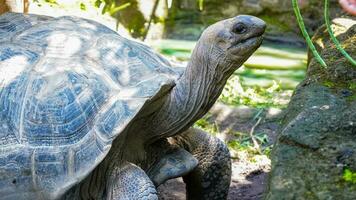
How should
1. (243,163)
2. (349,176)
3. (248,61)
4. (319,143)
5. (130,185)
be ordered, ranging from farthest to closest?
1. (248,61)
2. (243,163)
3. (130,185)
4. (319,143)
5. (349,176)

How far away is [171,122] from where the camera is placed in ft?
10.1

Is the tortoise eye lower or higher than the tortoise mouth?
higher

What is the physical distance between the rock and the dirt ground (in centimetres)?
44

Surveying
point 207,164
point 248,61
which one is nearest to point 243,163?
point 207,164

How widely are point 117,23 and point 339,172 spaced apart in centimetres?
623

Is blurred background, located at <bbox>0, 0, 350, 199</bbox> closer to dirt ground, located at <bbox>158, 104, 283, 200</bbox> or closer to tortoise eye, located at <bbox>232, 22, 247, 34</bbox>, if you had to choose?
dirt ground, located at <bbox>158, 104, 283, 200</bbox>

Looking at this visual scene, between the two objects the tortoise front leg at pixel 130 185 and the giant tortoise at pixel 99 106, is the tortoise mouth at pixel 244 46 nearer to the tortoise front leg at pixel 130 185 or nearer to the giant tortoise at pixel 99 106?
the giant tortoise at pixel 99 106

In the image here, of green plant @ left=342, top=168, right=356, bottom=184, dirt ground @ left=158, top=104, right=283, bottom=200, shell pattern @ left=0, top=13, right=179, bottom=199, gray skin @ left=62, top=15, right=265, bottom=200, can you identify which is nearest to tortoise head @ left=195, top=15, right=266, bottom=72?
gray skin @ left=62, top=15, right=265, bottom=200

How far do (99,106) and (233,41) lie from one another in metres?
0.68

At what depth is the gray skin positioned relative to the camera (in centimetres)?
286

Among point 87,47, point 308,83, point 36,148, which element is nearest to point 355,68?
point 308,83

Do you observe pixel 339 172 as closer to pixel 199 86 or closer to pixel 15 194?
pixel 199 86

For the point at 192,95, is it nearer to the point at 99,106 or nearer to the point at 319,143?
the point at 99,106

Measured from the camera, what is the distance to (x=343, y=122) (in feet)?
8.48
